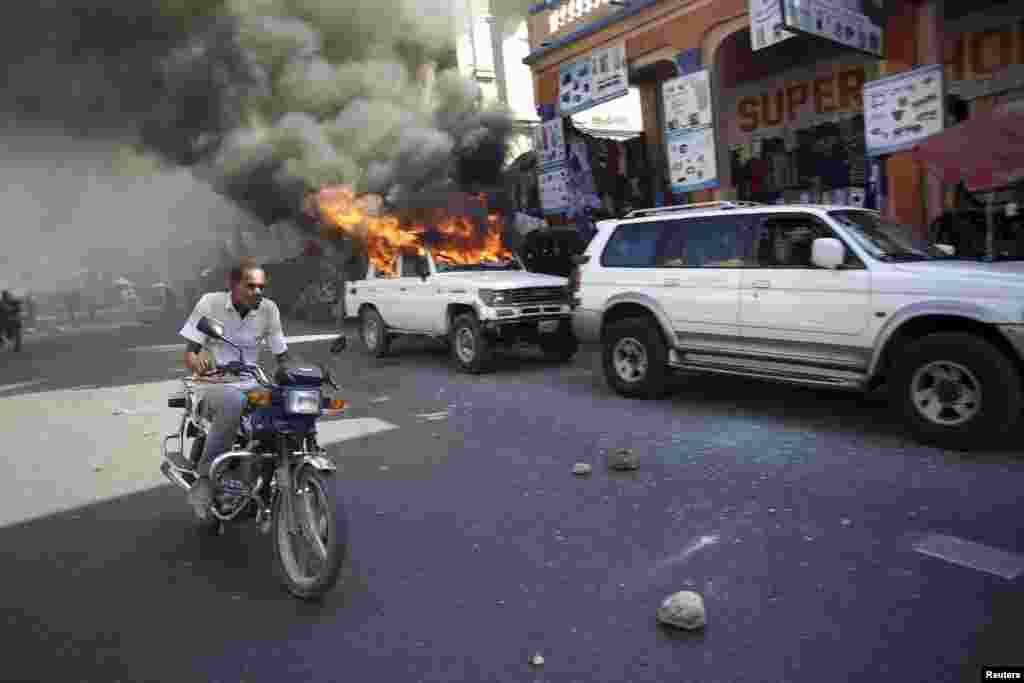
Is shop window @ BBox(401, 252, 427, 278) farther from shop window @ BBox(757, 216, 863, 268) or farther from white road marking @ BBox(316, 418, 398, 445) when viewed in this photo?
shop window @ BBox(757, 216, 863, 268)

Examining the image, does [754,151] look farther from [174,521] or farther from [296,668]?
[296,668]

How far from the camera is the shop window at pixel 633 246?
786 centimetres

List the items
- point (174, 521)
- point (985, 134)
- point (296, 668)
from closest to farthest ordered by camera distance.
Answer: point (296, 668)
point (174, 521)
point (985, 134)

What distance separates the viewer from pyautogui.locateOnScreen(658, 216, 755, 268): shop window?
704 centimetres

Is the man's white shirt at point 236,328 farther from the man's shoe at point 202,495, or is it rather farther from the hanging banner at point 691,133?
the hanging banner at point 691,133

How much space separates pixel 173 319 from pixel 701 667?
29.6m

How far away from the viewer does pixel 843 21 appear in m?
10.3

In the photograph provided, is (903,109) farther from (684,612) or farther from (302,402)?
(302,402)

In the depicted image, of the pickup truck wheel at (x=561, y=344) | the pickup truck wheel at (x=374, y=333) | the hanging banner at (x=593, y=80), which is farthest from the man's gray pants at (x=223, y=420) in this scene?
the hanging banner at (x=593, y=80)

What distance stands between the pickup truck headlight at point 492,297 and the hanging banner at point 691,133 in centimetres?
517

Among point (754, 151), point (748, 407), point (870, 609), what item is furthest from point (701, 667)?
point (754, 151)

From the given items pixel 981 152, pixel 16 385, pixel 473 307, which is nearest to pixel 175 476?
pixel 473 307

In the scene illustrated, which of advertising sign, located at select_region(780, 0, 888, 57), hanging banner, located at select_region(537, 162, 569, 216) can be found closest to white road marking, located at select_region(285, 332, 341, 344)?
hanging banner, located at select_region(537, 162, 569, 216)

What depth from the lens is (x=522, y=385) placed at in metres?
9.39
